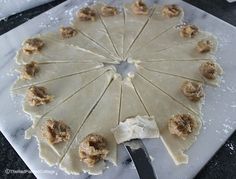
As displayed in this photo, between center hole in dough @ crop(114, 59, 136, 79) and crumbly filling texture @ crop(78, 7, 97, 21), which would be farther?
crumbly filling texture @ crop(78, 7, 97, 21)

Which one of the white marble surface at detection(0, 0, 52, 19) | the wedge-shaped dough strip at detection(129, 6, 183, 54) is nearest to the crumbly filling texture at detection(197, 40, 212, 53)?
the wedge-shaped dough strip at detection(129, 6, 183, 54)

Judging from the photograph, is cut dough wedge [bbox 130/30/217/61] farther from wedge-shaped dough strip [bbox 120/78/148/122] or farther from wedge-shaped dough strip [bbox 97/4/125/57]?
wedge-shaped dough strip [bbox 120/78/148/122]

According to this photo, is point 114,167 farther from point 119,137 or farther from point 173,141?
point 173,141

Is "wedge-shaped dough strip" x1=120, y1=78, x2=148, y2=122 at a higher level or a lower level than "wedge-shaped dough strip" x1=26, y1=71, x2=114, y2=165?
lower

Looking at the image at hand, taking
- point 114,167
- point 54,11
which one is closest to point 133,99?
point 114,167

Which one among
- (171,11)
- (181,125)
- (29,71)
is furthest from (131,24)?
(181,125)

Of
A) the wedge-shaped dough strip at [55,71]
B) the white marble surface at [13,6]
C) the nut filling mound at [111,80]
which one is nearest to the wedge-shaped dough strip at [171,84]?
the nut filling mound at [111,80]
